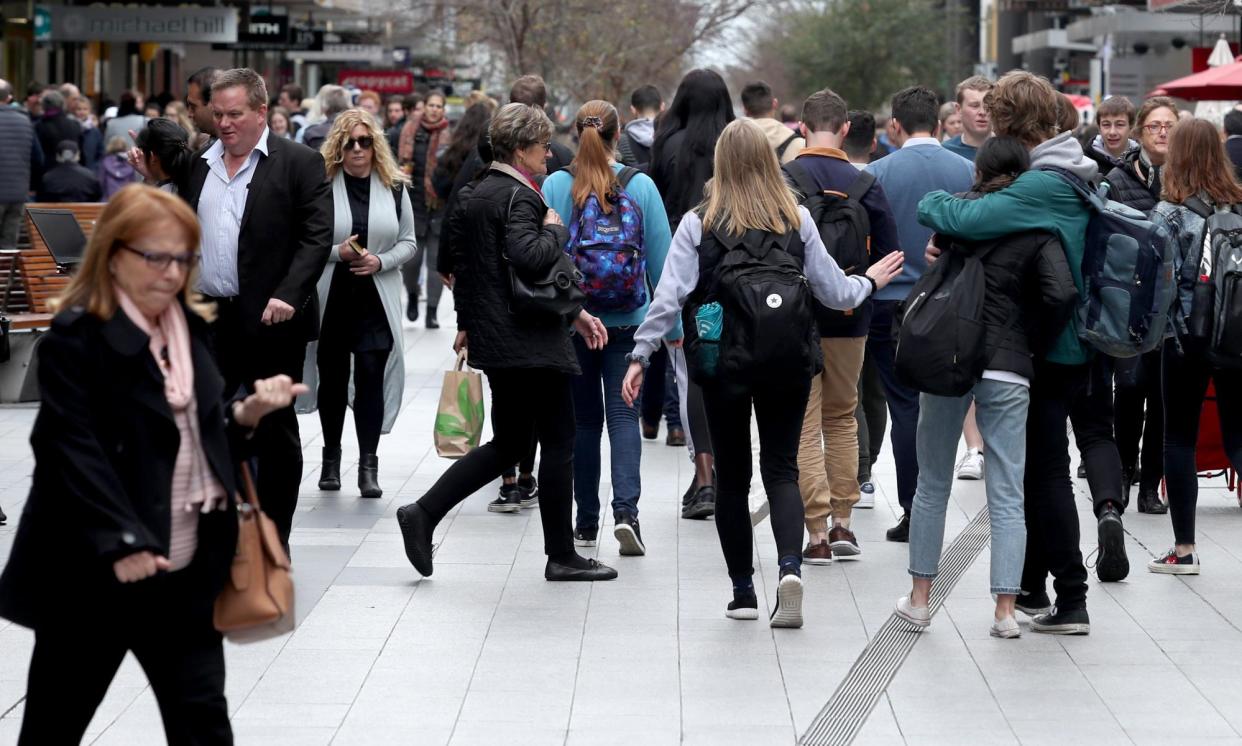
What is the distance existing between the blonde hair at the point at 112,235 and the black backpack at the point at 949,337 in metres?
2.92

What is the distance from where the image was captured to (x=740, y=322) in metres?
6.29

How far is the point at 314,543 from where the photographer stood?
26.5 feet

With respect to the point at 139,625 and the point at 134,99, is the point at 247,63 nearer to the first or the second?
the point at 134,99

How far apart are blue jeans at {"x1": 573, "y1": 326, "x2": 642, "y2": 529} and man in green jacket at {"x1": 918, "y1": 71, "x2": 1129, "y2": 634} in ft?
6.17

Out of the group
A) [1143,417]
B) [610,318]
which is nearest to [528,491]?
[610,318]

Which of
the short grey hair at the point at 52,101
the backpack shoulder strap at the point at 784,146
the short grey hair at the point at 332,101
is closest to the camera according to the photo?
the backpack shoulder strap at the point at 784,146

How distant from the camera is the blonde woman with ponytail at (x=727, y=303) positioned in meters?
6.41

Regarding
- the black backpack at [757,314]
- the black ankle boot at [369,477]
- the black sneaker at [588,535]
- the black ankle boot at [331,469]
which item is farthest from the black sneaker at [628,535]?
the black ankle boot at [331,469]

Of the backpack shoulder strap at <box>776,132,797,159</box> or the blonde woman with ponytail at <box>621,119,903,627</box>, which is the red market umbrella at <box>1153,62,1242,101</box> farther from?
the blonde woman with ponytail at <box>621,119,903,627</box>

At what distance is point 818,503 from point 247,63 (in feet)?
146

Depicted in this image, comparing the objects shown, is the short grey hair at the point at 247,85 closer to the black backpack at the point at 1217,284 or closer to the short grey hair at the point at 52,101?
the black backpack at the point at 1217,284

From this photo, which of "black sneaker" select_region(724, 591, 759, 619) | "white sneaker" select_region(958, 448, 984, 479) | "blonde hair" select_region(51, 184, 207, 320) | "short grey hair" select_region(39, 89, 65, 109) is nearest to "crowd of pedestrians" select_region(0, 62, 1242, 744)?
"black sneaker" select_region(724, 591, 759, 619)

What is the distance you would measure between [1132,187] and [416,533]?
387 centimetres

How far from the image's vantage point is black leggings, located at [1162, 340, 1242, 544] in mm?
7500
